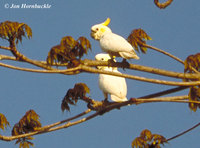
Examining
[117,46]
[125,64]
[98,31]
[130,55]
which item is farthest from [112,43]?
[98,31]

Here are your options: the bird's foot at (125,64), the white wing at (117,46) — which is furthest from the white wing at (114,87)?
the bird's foot at (125,64)

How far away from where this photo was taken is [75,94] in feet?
20.8

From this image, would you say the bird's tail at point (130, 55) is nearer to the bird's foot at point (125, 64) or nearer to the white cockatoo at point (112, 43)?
the white cockatoo at point (112, 43)

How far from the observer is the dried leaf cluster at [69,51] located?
4.96 meters

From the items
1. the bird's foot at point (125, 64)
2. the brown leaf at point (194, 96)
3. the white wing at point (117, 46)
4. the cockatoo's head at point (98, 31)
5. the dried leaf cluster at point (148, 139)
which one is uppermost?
the cockatoo's head at point (98, 31)

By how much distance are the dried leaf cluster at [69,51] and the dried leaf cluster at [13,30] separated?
1.41 feet

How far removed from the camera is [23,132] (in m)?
6.44

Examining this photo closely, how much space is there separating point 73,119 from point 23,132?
0.93 metres

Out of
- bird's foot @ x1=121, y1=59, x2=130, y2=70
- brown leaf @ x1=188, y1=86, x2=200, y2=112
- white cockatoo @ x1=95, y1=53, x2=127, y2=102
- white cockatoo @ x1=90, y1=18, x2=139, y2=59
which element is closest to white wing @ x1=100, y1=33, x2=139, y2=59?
white cockatoo @ x1=90, y1=18, x2=139, y2=59

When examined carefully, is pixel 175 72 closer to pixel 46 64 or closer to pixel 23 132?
pixel 46 64

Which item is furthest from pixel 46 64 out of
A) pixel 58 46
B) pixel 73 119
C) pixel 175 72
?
pixel 175 72

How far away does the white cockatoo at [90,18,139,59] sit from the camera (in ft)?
20.2

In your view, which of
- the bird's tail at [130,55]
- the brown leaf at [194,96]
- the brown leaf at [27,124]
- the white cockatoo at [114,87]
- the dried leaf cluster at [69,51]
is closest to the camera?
the dried leaf cluster at [69,51]

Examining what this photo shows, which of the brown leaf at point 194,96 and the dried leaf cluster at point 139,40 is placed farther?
the dried leaf cluster at point 139,40
